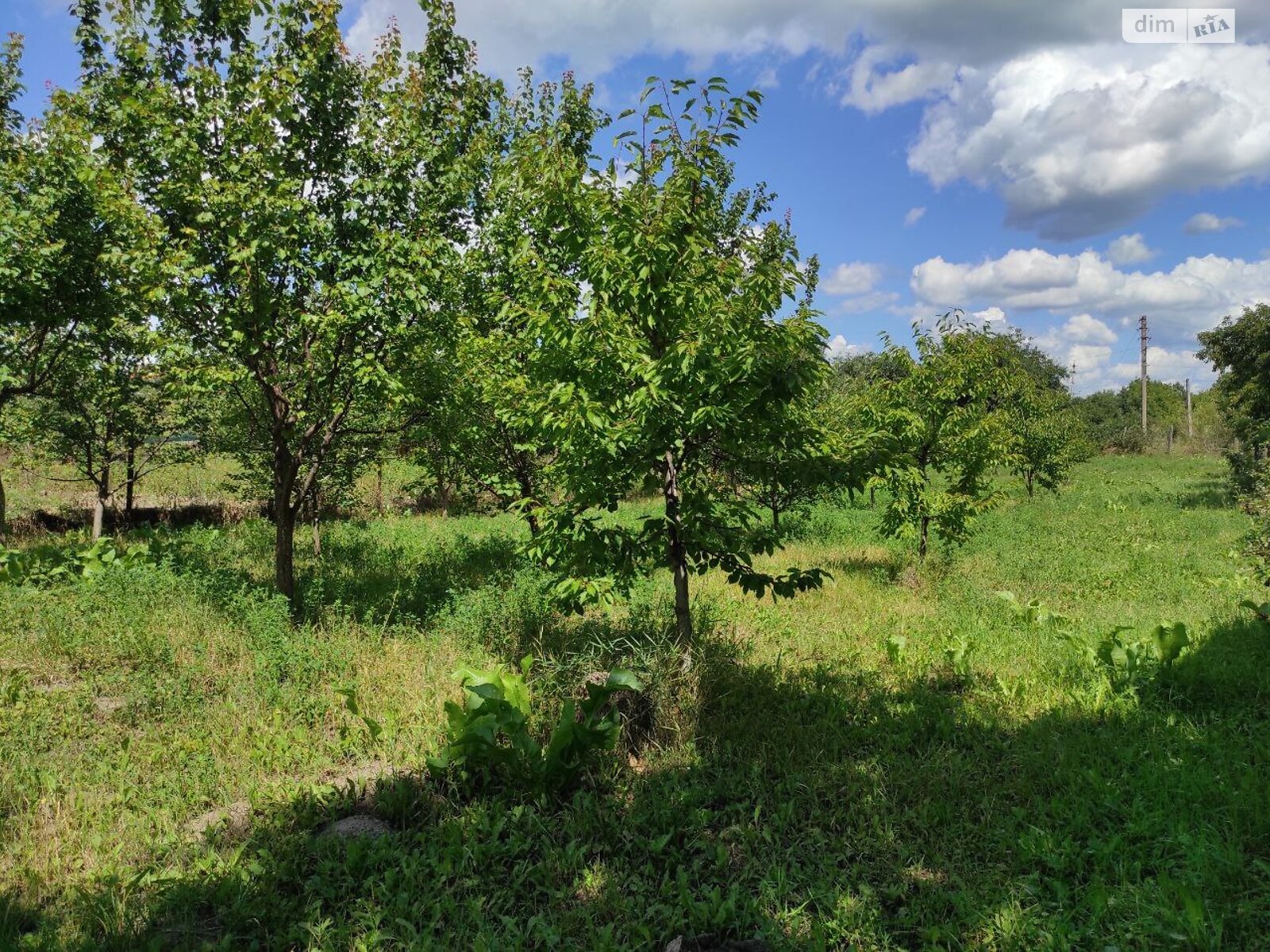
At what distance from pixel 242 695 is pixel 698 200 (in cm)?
510

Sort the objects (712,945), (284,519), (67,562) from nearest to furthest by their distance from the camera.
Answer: (712,945)
(284,519)
(67,562)

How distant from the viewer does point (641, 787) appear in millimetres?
4133

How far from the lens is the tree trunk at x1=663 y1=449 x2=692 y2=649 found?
199 inches

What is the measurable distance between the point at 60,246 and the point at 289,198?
3.39 m

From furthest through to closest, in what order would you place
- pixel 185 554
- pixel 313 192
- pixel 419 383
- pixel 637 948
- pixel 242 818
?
pixel 185 554 < pixel 419 383 < pixel 313 192 < pixel 242 818 < pixel 637 948

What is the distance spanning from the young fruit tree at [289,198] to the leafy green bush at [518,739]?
3.33m

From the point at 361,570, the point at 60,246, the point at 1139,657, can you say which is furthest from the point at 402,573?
the point at 1139,657

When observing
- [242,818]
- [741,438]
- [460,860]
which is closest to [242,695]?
[242,818]

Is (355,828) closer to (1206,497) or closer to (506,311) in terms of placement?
(506,311)

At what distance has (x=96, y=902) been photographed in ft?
9.73

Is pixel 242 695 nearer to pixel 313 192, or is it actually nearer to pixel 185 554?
pixel 313 192

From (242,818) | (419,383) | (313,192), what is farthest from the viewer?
(419,383)

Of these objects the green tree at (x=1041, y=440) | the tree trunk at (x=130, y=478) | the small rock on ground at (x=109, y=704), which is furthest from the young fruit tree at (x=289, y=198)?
the green tree at (x=1041, y=440)

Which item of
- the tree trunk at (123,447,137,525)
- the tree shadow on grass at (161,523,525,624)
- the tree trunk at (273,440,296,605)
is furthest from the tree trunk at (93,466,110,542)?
the tree trunk at (273,440,296,605)
